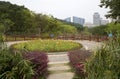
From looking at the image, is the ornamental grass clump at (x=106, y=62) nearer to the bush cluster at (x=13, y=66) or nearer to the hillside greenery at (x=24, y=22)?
the bush cluster at (x=13, y=66)

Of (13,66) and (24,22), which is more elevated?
(24,22)

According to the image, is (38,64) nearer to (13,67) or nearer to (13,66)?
(13,66)

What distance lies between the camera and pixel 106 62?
22.0ft

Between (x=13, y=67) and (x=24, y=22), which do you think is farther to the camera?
(x=24, y=22)

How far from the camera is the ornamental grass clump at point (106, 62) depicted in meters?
6.44

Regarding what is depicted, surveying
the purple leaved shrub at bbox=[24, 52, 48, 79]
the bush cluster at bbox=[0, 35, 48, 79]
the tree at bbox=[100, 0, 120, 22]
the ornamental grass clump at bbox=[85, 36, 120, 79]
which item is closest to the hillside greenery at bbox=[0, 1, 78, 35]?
the tree at bbox=[100, 0, 120, 22]

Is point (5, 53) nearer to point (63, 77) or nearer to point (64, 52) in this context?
point (63, 77)

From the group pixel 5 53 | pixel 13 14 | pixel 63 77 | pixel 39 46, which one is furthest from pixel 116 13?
pixel 13 14

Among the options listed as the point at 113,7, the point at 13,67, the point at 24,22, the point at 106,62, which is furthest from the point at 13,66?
the point at 24,22

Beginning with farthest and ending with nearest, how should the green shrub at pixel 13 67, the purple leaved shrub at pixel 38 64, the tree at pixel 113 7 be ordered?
the tree at pixel 113 7 < the purple leaved shrub at pixel 38 64 < the green shrub at pixel 13 67

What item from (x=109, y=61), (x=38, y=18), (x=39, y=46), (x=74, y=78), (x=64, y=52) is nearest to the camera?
(x=109, y=61)

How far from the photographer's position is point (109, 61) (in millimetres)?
6609

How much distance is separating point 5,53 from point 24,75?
0.99 meters

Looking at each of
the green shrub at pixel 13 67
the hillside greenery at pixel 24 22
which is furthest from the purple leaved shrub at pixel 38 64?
the hillside greenery at pixel 24 22
